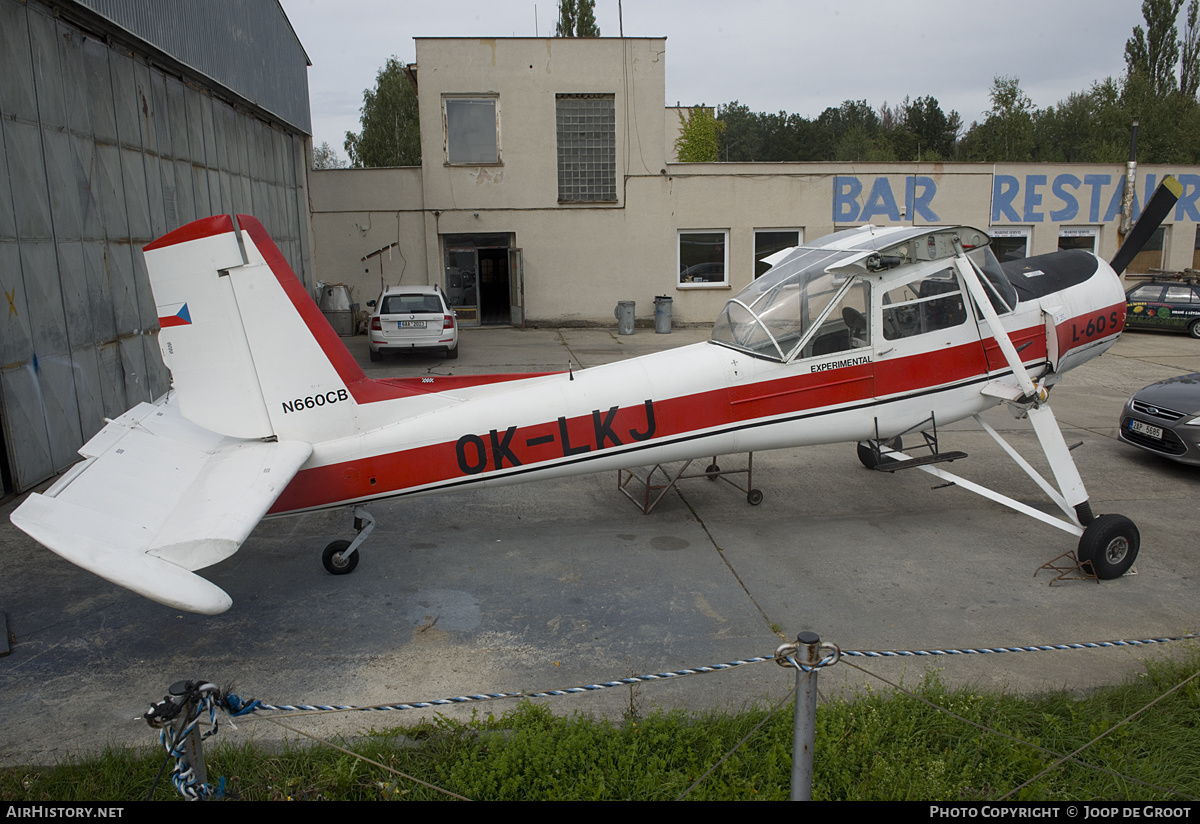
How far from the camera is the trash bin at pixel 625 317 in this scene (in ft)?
74.4

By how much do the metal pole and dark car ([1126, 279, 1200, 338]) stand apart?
2230 centimetres

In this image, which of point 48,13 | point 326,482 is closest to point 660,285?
point 48,13

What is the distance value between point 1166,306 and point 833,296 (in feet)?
64.6

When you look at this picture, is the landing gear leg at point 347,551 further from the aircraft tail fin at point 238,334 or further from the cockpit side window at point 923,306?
the cockpit side window at point 923,306

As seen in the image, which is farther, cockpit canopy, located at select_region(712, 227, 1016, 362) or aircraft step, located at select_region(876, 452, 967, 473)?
aircraft step, located at select_region(876, 452, 967, 473)

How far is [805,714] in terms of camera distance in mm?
3068

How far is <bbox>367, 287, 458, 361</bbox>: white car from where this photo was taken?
56.0 ft

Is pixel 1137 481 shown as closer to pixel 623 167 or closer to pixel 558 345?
pixel 558 345

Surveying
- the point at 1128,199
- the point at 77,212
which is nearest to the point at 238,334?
the point at 77,212

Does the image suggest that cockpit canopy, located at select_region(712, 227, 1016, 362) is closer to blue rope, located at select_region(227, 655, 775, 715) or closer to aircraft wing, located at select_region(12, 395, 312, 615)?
blue rope, located at select_region(227, 655, 775, 715)

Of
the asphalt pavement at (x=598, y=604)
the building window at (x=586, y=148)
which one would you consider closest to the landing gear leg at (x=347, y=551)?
the asphalt pavement at (x=598, y=604)

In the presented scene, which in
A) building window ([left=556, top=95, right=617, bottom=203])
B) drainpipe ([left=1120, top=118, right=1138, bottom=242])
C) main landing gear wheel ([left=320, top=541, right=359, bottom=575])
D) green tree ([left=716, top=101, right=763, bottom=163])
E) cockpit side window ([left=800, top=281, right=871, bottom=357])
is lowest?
main landing gear wheel ([left=320, top=541, right=359, bottom=575])

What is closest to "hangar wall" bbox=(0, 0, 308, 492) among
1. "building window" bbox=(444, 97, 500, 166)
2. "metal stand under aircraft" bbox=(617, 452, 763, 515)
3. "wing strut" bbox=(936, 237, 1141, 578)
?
"metal stand under aircraft" bbox=(617, 452, 763, 515)

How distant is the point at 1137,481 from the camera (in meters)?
9.16
